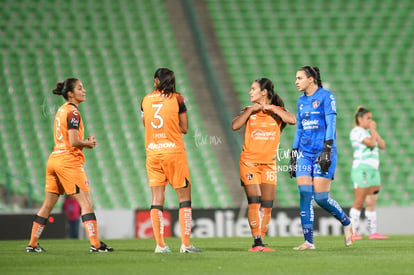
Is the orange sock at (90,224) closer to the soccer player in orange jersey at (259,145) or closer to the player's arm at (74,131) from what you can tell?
the player's arm at (74,131)

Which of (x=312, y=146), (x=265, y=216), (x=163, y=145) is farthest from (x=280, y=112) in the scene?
(x=163, y=145)

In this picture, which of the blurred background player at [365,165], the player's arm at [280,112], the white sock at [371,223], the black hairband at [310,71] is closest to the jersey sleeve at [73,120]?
the player's arm at [280,112]

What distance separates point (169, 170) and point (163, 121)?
56 cm

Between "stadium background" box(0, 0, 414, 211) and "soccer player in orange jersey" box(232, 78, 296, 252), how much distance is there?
27.0 ft

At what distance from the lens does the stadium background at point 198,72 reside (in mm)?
18547

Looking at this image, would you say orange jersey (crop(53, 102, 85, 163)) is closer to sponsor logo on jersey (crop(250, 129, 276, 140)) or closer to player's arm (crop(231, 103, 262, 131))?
player's arm (crop(231, 103, 262, 131))

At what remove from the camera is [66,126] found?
9.17m

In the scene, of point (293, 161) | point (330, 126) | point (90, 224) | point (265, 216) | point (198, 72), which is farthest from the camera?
point (198, 72)

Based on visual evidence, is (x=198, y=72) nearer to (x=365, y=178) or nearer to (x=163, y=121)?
(x=365, y=178)

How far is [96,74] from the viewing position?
2134 centimetres

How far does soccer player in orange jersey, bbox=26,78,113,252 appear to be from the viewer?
9.05 meters

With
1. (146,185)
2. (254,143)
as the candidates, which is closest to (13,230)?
(146,185)

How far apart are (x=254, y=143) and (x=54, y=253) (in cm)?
272

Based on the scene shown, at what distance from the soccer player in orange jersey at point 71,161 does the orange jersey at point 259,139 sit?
1.85 metres
